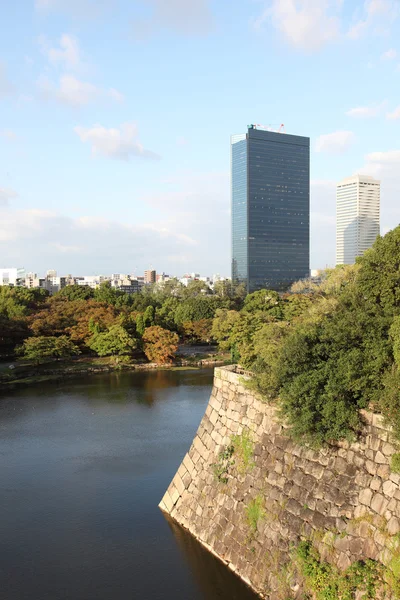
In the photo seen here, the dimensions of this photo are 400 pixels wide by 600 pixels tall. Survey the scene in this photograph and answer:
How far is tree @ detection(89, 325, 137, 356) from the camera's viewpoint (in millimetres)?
39156

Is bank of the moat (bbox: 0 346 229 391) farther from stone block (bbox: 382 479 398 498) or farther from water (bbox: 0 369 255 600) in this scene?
stone block (bbox: 382 479 398 498)

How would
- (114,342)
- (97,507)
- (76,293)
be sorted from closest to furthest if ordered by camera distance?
1. (97,507)
2. (114,342)
3. (76,293)

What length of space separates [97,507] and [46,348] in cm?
2474

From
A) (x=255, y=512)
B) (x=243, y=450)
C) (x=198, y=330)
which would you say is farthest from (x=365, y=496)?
(x=198, y=330)

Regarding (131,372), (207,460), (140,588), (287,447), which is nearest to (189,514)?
(207,460)

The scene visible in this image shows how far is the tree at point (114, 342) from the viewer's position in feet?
128

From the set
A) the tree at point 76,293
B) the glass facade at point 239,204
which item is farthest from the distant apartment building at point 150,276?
the tree at point 76,293

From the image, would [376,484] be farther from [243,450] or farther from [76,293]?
[76,293]

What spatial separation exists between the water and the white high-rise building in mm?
108853

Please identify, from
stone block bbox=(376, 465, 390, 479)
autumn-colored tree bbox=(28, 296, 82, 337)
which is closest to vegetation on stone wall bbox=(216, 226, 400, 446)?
stone block bbox=(376, 465, 390, 479)

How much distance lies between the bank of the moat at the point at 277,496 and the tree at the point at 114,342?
26158 millimetres

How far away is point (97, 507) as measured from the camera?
14.3 m

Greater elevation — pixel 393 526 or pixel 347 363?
pixel 347 363

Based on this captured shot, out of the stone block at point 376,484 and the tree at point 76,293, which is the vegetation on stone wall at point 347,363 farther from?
the tree at point 76,293
